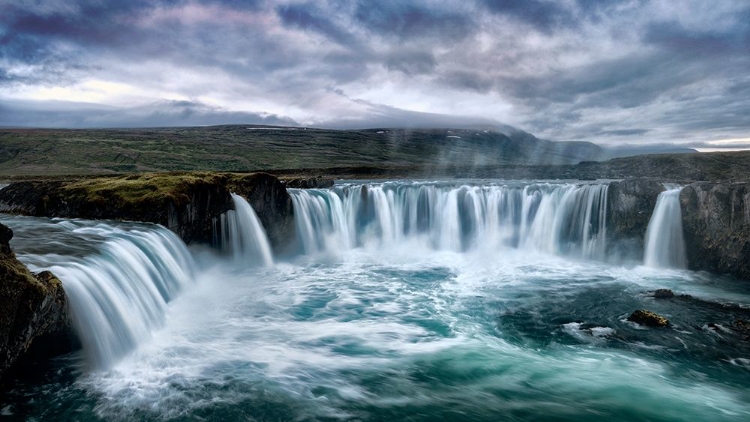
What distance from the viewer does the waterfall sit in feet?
84.3

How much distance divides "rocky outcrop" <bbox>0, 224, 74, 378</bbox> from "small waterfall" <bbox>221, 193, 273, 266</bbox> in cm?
1261

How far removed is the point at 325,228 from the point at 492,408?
65.8 feet

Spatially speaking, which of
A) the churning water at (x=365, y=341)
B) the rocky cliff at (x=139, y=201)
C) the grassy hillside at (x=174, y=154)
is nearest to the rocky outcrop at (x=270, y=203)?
the rocky cliff at (x=139, y=201)

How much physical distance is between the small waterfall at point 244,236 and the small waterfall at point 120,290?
6.02 m

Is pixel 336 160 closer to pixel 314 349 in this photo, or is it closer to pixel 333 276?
pixel 333 276

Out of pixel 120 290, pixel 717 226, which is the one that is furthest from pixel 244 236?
pixel 717 226

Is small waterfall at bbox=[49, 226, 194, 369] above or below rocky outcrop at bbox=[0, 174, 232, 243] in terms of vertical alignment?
below

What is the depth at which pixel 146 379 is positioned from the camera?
923cm

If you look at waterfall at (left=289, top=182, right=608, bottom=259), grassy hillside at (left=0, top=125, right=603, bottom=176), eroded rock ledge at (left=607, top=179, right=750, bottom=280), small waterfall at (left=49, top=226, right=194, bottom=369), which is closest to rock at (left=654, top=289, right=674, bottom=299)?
eroded rock ledge at (left=607, top=179, right=750, bottom=280)

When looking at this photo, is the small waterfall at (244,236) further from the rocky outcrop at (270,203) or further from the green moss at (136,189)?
the green moss at (136,189)

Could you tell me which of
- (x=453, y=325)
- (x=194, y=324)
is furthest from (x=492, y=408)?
(x=194, y=324)

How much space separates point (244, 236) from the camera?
22.5 metres

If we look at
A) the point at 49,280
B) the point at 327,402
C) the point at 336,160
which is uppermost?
the point at 336,160

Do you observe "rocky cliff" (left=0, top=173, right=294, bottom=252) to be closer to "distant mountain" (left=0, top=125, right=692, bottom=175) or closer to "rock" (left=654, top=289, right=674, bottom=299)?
"rock" (left=654, top=289, right=674, bottom=299)
